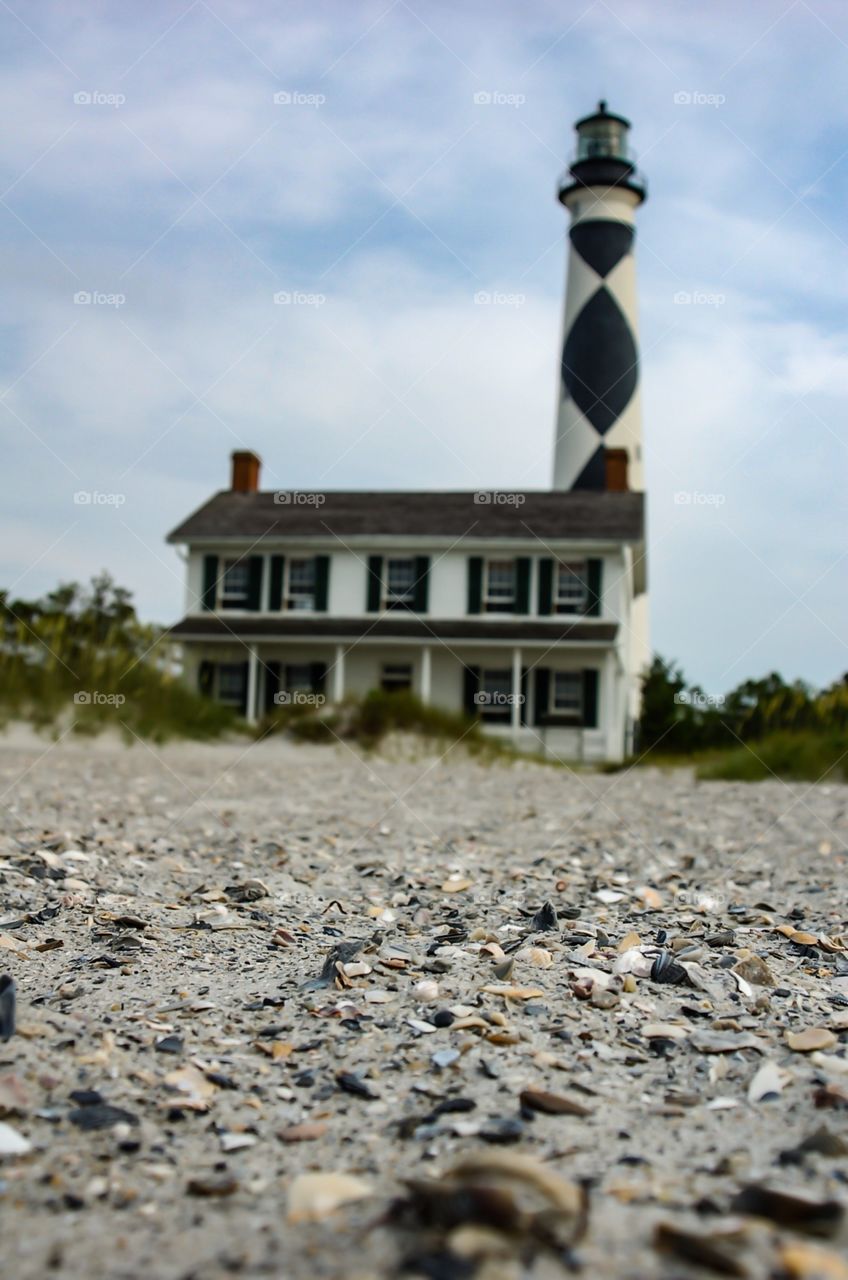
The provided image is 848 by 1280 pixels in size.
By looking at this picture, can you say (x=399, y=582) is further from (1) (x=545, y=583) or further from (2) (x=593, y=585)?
(2) (x=593, y=585)

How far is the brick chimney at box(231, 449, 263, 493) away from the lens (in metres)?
25.5

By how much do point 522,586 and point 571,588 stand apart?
3.34 ft

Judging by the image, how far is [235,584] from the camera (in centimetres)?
2317

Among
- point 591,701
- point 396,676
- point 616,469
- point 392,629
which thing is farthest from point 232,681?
point 616,469

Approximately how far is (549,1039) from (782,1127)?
61 centimetres

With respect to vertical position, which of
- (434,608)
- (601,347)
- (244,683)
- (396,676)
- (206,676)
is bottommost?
(244,683)

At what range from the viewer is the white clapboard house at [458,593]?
21797 mm

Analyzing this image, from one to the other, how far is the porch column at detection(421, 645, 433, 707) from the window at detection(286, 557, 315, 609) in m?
2.65

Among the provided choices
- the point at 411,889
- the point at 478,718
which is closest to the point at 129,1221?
the point at 411,889

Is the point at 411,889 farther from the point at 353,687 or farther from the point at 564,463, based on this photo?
the point at 564,463

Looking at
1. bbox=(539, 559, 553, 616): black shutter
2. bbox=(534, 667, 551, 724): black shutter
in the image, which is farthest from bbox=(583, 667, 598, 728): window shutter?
bbox=(539, 559, 553, 616): black shutter

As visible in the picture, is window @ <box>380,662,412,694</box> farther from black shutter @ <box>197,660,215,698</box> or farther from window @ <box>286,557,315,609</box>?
black shutter @ <box>197,660,215,698</box>

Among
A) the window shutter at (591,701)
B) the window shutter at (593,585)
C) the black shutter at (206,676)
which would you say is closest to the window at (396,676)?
the black shutter at (206,676)

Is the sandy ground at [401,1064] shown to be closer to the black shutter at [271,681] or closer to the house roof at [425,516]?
the black shutter at [271,681]
